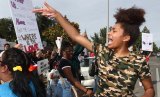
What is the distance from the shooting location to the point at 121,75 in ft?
12.9

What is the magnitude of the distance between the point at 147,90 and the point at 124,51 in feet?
1.30

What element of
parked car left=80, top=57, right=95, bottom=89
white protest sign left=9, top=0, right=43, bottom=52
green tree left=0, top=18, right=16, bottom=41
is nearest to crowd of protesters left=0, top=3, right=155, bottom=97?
white protest sign left=9, top=0, right=43, bottom=52

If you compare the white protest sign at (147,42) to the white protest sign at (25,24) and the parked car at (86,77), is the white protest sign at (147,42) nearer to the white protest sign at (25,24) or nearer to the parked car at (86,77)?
the parked car at (86,77)

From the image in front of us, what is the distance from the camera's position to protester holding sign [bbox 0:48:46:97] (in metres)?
3.54

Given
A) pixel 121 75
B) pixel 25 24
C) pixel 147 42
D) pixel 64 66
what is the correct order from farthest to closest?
1. pixel 147 42
2. pixel 25 24
3. pixel 64 66
4. pixel 121 75

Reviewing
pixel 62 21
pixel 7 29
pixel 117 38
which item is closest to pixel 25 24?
pixel 62 21

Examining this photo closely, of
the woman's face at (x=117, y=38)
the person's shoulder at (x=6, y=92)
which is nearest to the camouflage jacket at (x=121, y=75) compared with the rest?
the woman's face at (x=117, y=38)

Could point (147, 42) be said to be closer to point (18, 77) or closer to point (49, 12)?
point (49, 12)

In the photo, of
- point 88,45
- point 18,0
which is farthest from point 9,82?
point 18,0

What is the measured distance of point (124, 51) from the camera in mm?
4023

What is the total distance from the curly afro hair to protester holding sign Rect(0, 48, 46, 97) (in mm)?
904

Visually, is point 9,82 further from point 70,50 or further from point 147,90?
point 70,50

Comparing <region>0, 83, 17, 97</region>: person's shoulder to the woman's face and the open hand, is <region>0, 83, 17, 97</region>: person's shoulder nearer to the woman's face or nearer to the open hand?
the open hand

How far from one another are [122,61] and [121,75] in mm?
123
